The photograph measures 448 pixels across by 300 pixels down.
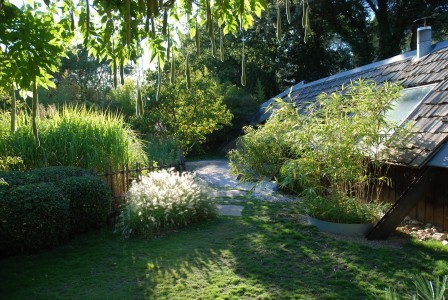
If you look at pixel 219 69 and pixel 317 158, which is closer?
pixel 317 158

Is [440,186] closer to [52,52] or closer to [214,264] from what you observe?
[214,264]

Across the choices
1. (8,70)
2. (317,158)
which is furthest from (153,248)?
(8,70)

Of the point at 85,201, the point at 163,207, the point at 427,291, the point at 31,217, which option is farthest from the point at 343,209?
the point at 31,217

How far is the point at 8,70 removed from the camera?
7.91ft

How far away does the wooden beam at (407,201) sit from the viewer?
5109 millimetres

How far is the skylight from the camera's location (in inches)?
257

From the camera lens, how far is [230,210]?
736 cm

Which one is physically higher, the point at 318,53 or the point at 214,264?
the point at 318,53

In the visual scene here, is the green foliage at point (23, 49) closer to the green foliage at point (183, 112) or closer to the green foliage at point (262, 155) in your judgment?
the green foliage at point (262, 155)

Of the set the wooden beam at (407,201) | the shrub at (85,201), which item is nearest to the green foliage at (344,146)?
the wooden beam at (407,201)

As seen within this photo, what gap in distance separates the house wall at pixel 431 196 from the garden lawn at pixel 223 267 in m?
0.80

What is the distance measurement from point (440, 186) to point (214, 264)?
3.48 meters

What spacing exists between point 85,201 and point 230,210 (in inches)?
108

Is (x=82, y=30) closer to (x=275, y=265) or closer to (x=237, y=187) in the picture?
(x=275, y=265)
